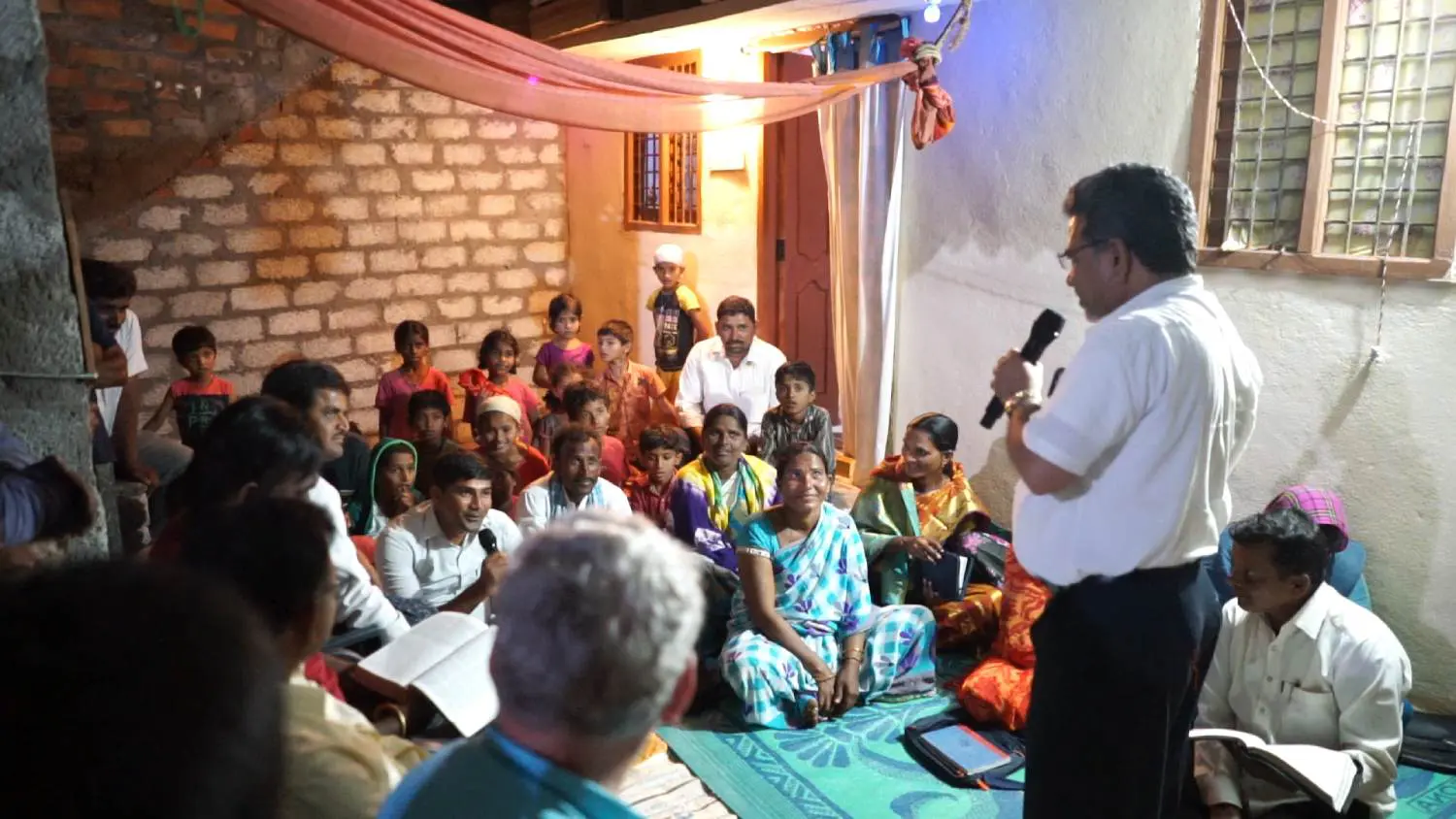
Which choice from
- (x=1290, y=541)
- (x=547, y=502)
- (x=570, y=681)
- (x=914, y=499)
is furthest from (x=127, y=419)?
(x=1290, y=541)

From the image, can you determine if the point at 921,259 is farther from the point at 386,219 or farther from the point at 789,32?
the point at 386,219

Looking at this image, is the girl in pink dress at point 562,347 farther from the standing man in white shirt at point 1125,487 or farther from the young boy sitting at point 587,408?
the standing man in white shirt at point 1125,487

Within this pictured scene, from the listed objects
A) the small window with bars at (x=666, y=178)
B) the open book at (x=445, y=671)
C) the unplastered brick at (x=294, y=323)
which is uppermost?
the small window with bars at (x=666, y=178)

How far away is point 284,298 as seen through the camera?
655 cm

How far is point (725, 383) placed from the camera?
5.23m

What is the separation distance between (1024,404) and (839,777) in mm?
1543

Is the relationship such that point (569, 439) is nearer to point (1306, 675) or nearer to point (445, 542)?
point (445, 542)

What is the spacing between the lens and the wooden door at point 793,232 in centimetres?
616

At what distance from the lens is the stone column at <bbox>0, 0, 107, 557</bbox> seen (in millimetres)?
2111

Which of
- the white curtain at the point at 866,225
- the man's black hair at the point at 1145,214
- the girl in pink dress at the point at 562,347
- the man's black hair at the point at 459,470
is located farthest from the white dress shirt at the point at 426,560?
the girl in pink dress at the point at 562,347

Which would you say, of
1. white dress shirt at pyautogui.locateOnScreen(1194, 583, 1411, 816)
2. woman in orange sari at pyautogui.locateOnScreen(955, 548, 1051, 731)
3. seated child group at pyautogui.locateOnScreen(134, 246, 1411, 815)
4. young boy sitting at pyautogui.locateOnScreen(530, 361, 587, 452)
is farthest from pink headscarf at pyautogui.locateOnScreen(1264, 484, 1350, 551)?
young boy sitting at pyautogui.locateOnScreen(530, 361, 587, 452)

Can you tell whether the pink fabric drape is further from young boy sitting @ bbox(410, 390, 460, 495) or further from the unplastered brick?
the unplastered brick

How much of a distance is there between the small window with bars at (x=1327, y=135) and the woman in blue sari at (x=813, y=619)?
170cm

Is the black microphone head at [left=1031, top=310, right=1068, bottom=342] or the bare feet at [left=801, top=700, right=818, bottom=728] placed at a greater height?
the black microphone head at [left=1031, top=310, right=1068, bottom=342]
